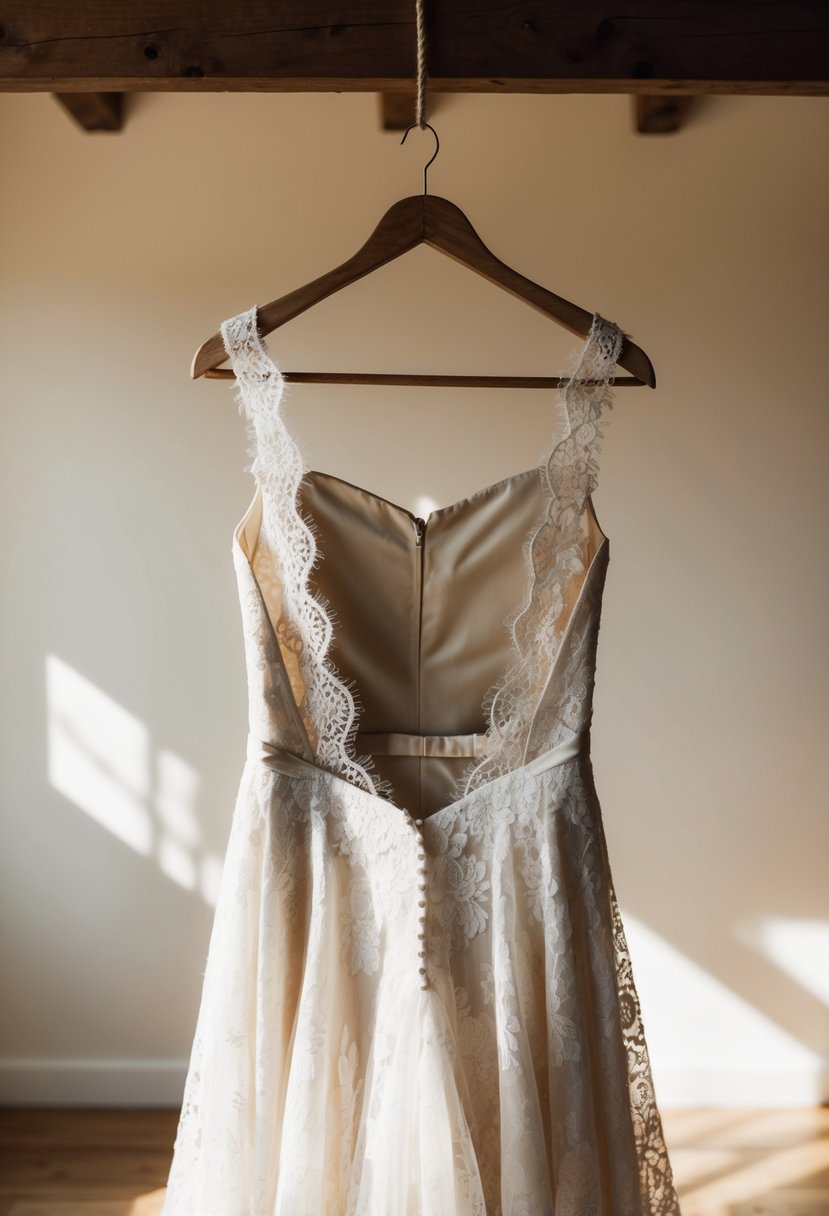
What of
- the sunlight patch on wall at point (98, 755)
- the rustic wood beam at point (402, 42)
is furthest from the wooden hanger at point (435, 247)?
the sunlight patch on wall at point (98, 755)

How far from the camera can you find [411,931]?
1.34 metres

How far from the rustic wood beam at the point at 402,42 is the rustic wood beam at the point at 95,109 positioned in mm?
621

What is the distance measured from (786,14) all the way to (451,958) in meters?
1.38

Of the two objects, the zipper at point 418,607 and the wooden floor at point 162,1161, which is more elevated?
the zipper at point 418,607

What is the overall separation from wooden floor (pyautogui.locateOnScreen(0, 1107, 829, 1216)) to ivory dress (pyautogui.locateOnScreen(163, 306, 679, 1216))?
0.82m

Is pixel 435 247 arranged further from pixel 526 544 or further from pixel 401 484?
pixel 401 484

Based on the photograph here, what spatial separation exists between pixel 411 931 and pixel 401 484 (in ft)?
3.92

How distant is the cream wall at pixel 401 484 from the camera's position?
228cm

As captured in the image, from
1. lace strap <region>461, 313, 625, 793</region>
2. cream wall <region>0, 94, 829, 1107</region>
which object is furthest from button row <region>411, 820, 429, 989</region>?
cream wall <region>0, 94, 829, 1107</region>

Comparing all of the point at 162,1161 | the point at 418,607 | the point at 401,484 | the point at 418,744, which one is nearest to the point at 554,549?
the point at 418,607

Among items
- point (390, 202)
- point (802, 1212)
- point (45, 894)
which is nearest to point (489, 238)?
point (390, 202)

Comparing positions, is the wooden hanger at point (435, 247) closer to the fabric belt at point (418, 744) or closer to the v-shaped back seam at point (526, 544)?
the v-shaped back seam at point (526, 544)

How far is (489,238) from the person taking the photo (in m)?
2.29

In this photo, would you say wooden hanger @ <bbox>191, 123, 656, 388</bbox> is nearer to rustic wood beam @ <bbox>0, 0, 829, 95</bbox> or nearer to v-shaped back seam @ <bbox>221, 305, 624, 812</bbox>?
v-shaped back seam @ <bbox>221, 305, 624, 812</bbox>
